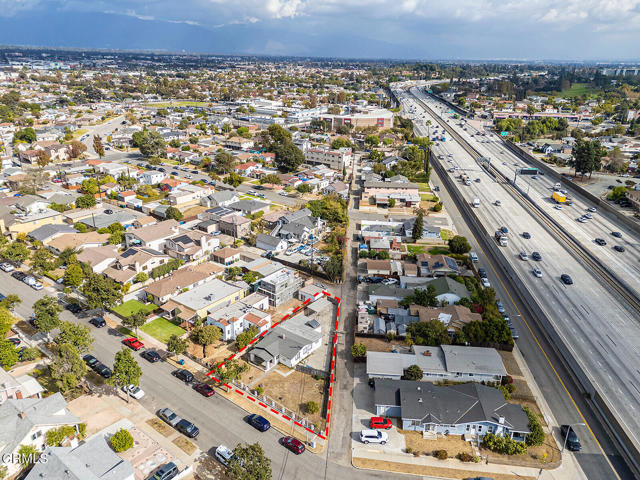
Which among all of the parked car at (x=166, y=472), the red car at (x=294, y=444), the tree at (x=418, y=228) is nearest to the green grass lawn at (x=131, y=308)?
the parked car at (x=166, y=472)

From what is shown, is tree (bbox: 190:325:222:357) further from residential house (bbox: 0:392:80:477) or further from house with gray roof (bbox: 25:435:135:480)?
house with gray roof (bbox: 25:435:135:480)

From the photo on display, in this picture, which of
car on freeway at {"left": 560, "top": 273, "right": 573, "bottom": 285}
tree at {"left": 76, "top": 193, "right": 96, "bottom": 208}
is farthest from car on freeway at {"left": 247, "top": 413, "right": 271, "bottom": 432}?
tree at {"left": 76, "top": 193, "right": 96, "bottom": 208}

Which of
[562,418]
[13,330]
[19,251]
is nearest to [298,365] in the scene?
[562,418]

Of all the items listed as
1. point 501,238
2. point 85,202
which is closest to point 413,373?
point 501,238

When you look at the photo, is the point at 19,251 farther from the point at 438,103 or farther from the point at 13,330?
the point at 438,103

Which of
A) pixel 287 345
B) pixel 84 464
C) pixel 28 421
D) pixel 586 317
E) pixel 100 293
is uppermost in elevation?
pixel 100 293

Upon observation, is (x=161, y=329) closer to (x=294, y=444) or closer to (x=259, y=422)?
(x=259, y=422)

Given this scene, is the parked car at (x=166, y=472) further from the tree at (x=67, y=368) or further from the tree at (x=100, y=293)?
the tree at (x=100, y=293)

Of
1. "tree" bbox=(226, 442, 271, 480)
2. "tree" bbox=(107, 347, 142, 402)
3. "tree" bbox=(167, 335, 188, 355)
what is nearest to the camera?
"tree" bbox=(226, 442, 271, 480)
